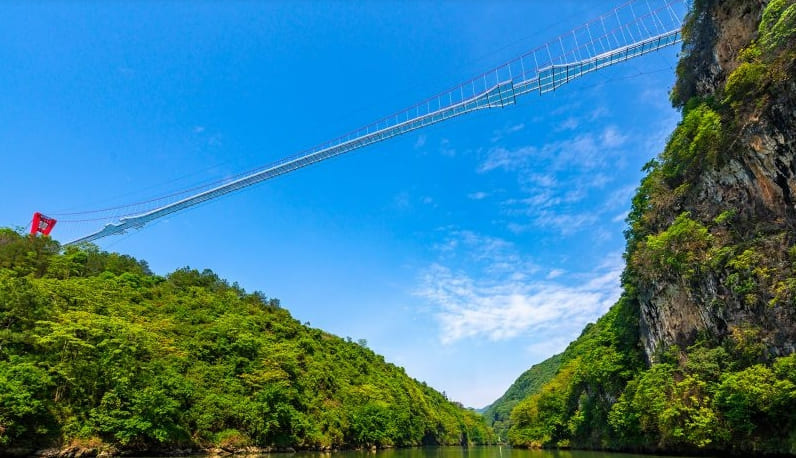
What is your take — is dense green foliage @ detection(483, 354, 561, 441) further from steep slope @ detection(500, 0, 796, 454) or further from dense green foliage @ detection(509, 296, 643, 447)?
steep slope @ detection(500, 0, 796, 454)

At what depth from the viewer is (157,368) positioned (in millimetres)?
30516

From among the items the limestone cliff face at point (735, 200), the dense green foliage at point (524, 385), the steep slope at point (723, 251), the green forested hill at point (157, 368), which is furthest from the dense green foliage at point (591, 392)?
the dense green foliage at point (524, 385)

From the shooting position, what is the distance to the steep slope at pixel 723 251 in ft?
63.7

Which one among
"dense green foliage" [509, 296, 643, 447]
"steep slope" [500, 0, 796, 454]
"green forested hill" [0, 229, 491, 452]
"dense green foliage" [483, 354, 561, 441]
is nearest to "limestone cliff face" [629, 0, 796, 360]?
"steep slope" [500, 0, 796, 454]

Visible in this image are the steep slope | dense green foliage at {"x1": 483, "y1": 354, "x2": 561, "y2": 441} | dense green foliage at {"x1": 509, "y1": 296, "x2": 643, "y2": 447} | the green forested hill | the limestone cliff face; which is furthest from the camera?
dense green foliage at {"x1": 483, "y1": 354, "x2": 561, "y2": 441}

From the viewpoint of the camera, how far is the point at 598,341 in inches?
1565

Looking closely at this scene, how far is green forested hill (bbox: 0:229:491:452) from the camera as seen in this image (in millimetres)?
24719

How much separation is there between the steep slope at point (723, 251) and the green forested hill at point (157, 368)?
90.3ft

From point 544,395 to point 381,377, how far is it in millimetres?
25365

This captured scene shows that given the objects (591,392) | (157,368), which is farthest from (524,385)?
(157,368)

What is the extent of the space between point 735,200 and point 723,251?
2.69 metres

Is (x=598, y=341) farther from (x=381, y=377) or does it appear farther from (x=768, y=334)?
(x=381, y=377)

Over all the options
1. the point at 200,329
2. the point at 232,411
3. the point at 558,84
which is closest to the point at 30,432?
the point at 232,411

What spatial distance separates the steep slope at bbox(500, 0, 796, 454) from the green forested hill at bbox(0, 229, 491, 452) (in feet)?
90.3
